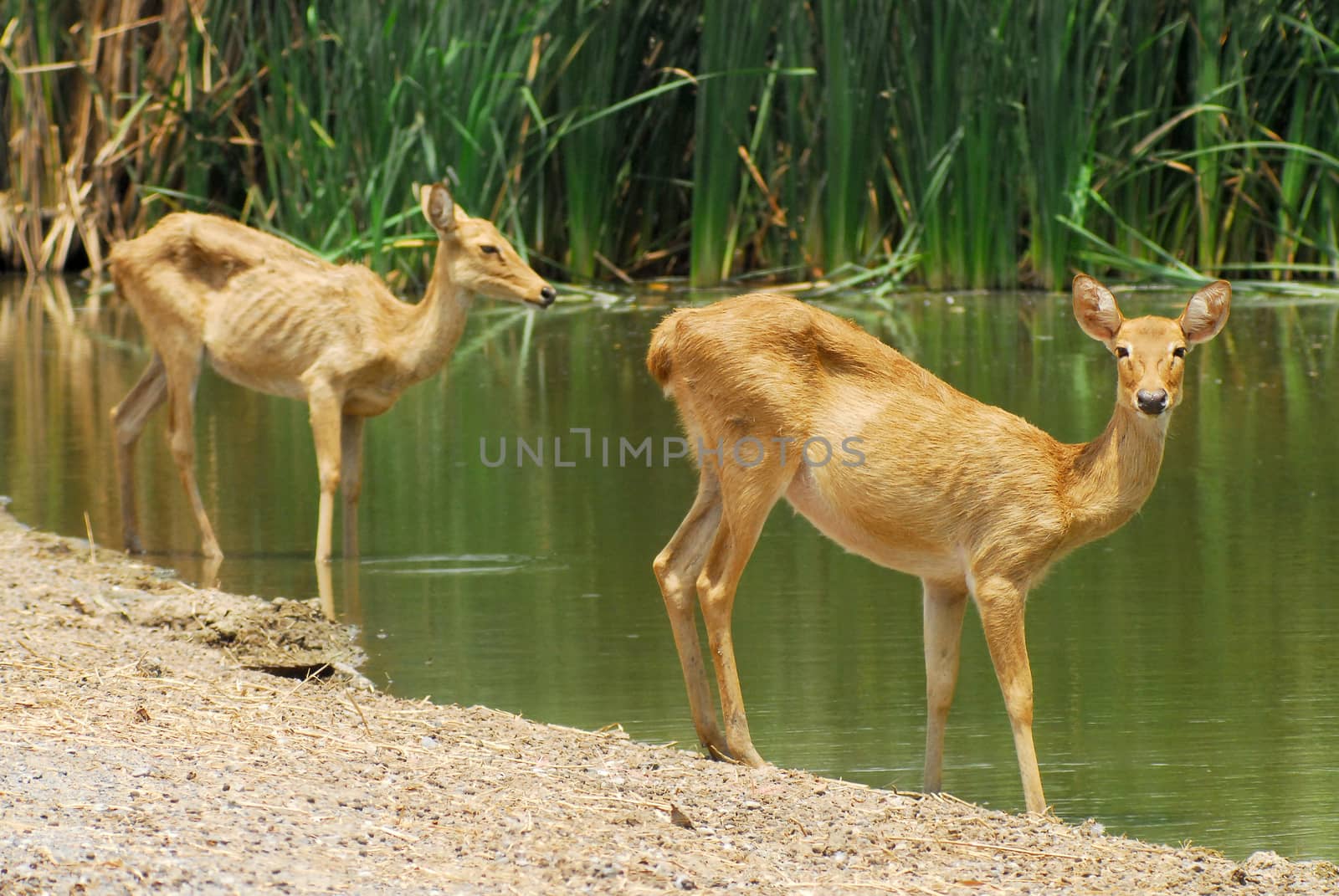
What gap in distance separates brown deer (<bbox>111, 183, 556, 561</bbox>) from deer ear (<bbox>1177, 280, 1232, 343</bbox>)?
4106 millimetres

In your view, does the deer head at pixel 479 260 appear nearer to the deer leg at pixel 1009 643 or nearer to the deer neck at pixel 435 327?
the deer neck at pixel 435 327

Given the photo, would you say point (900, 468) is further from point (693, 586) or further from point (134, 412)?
point (134, 412)

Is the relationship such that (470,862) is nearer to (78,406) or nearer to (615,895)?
(615,895)

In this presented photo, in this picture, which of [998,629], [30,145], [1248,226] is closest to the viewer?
[998,629]

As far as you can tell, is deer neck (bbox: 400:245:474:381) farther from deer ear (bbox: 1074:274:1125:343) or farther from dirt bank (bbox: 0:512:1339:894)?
deer ear (bbox: 1074:274:1125:343)

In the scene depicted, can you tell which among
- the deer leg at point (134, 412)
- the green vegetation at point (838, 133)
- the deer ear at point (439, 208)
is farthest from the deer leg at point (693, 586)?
the green vegetation at point (838, 133)

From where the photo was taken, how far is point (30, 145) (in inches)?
765

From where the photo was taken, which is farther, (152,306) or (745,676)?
(152,306)

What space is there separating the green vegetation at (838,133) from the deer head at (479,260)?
19.8 ft

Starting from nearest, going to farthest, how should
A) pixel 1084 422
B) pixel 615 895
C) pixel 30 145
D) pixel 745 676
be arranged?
pixel 615 895 → pixel 745 676 → pixel 1084 422 → pixel 30 145

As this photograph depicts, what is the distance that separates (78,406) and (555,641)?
258 inches

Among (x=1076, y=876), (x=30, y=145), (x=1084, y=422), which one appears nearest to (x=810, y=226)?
(x=1084, y=422)

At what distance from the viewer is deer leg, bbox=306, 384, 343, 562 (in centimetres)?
805

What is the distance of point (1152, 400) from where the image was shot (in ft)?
16.1
